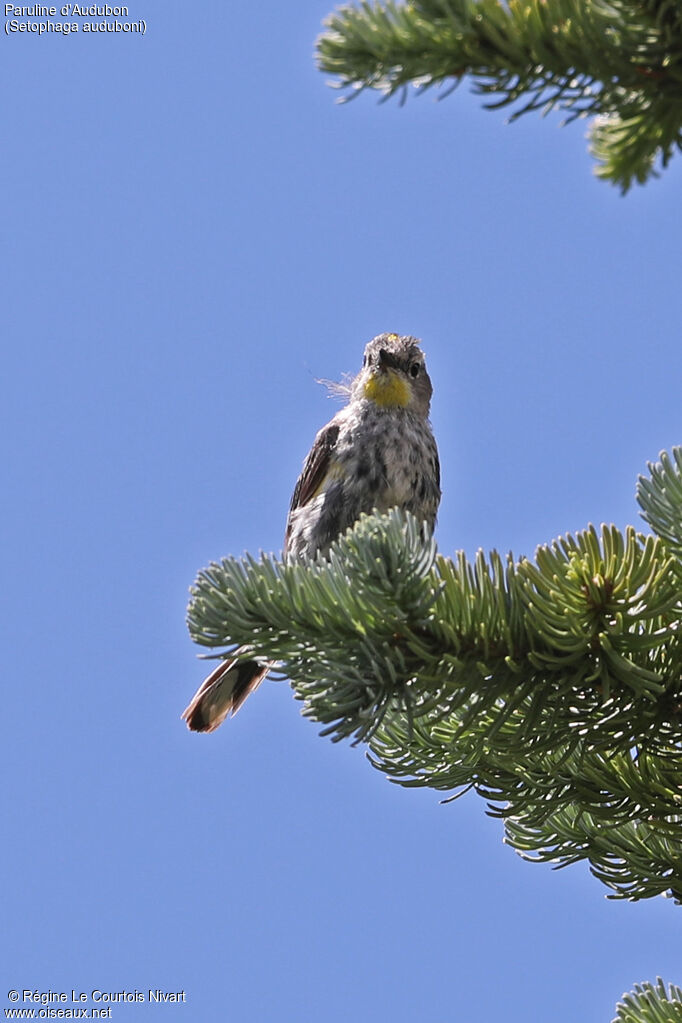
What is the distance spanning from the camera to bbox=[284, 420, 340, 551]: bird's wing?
251 inches

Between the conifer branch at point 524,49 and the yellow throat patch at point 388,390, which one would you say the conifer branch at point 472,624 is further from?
the yellow throat patch at point 388,390

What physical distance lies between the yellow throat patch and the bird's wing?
267mm

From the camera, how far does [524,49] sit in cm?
231

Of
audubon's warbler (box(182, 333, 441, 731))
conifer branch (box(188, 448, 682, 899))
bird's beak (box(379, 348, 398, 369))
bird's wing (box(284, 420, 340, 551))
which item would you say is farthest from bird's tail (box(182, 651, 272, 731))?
conifer branch (box(188, 448, 682, 899))

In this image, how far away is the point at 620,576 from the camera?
255 centimetres

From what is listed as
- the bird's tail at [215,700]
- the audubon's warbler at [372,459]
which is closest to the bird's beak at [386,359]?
the audubon's warbler at [372,459]

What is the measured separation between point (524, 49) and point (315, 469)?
165 inches

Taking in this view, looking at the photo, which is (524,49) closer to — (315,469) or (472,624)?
(472,624)

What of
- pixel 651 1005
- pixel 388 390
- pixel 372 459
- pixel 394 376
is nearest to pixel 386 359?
pixel 394 376

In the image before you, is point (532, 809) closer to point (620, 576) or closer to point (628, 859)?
point (628, 859)

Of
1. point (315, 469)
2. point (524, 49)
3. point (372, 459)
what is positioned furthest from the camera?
point (315, 469)

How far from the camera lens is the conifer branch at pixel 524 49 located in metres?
2.28

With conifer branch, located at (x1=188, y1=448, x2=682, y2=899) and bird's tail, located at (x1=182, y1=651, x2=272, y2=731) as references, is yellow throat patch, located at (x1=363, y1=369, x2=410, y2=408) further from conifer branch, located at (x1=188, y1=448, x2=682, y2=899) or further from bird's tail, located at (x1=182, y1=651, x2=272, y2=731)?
conifer branch, located at (x1=188, y1=448, x2=682, y2=899)

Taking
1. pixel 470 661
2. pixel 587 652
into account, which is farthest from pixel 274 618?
pixel 587 652
